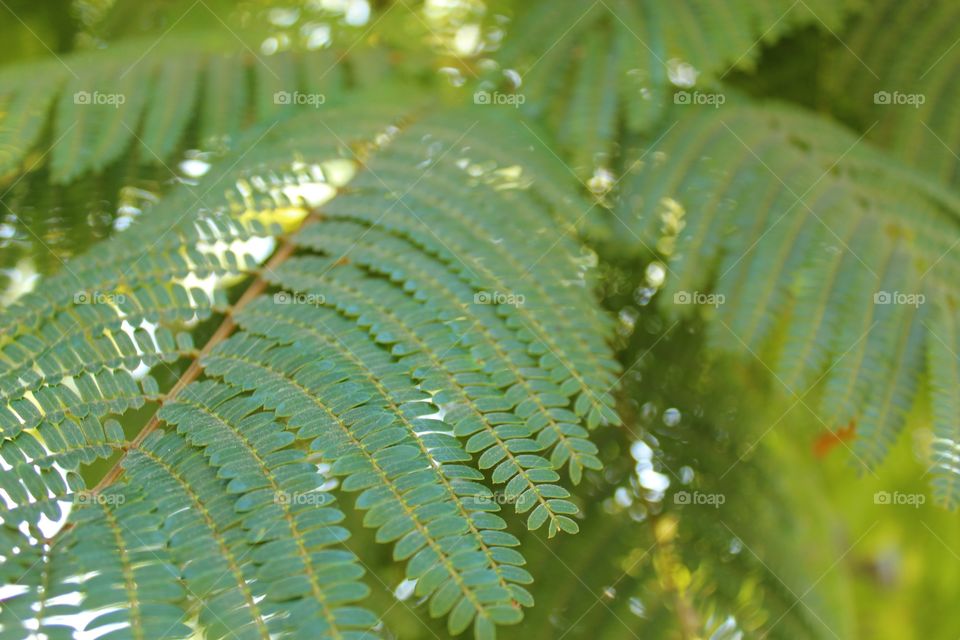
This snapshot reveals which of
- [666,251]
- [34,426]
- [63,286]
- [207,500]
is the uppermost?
[666,251]

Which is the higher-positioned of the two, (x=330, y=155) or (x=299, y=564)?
(x=330, y=155)

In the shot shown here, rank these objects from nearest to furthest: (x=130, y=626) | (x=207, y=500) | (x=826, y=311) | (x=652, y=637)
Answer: (x=130, y=626) → (x=207, y=500) → (x=826, y=311) → (x=652, y=637)

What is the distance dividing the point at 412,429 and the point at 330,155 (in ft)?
2.30

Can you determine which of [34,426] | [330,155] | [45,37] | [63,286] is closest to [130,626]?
[34,426]

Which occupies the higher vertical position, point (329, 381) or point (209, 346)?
point (209, 346)

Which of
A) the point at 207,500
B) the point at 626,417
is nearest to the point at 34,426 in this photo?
the point at 207,500

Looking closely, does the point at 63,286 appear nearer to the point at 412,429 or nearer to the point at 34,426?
the point at 34,426

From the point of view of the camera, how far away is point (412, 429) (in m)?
0.80

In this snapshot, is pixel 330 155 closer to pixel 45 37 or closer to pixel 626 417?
pixel 626 417

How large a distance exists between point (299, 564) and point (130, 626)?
129mm

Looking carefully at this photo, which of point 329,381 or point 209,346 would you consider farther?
point 209,346

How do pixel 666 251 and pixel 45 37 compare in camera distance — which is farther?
pixel 45 37

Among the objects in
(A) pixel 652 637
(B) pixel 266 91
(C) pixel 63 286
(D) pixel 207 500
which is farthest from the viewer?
(B) pixel 266 91

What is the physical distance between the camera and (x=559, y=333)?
3.51 feet
